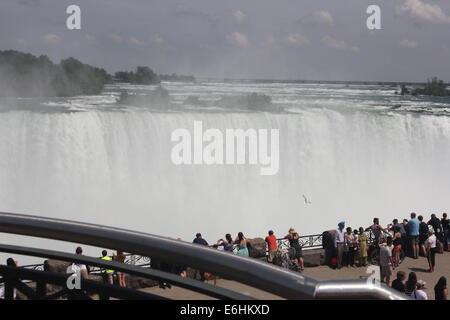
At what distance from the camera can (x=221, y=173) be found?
2286 centimetres

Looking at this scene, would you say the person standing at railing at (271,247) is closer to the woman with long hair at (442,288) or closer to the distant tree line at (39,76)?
the woman with long hair at (442,288)

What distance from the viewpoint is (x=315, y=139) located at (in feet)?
81.0

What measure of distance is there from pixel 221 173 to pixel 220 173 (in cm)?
5

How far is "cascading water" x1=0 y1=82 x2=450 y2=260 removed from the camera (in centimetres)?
1925

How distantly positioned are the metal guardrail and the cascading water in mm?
15639

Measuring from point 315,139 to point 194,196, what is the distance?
5865 millimetres

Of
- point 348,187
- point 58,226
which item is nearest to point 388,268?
point 58,226

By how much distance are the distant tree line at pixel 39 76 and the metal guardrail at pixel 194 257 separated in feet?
91.7

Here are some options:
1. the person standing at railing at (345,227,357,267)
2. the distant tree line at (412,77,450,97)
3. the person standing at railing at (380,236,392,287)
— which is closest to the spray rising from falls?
the person standing at railing at (345,227,357,267)

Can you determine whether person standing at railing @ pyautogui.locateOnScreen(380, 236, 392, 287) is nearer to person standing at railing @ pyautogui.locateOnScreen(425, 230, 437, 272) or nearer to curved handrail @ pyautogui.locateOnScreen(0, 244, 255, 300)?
person standing at railing @ pyautogui.locateOnScreen(425, 230, 437, 272)

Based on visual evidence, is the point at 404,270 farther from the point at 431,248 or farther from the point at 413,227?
the point at 413,227
